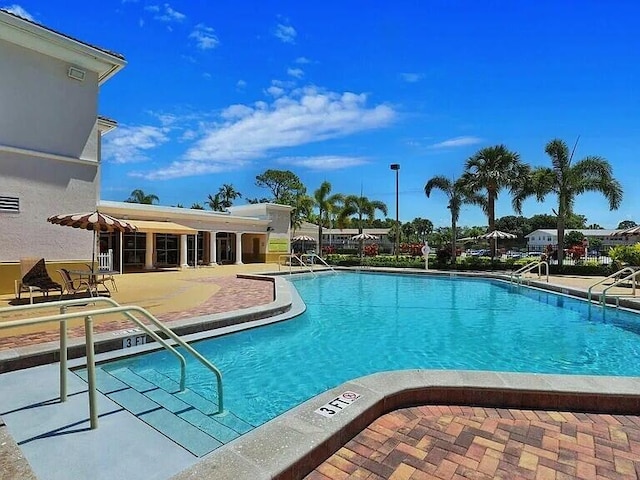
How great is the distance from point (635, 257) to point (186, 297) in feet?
64.5

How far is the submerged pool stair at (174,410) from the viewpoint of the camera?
358 centimetres

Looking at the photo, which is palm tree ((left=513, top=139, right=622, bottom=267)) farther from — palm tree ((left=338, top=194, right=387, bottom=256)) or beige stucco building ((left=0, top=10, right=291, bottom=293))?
beige stucco building ((left=0, top=10, right=291, bottom=293))

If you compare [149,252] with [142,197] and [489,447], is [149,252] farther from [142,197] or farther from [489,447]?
[142,197]

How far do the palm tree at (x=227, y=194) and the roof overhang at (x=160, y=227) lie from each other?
37.7 m

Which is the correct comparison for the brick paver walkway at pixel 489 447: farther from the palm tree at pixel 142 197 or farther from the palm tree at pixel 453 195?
the palm tree at pixel 142 197

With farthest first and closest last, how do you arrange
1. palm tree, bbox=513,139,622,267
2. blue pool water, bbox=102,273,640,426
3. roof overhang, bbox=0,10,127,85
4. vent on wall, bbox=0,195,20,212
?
palm tree, bbox=513,139,622,267 → vent on wall, bbox=0,195,20,212 → roof overhang, bbox=0,10,127,85 → blue pool water, bbox=102,273,640,426

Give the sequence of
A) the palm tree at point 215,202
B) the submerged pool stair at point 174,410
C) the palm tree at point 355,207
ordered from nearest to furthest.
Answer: the submerged pool stair at point 174,410
the palm tree at point 355,207
the palm tree at point 215,202

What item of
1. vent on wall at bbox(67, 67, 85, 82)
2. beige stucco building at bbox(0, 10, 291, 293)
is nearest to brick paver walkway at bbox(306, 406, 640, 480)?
beige stucco building at bbox(0, 10, 291, 293)

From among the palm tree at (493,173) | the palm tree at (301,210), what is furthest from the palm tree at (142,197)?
the palm tree at (493,173)

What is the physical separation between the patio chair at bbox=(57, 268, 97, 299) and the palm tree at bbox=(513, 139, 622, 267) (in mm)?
24210

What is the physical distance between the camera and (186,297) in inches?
484

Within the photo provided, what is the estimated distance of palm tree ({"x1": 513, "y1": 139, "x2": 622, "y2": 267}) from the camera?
23562 mm

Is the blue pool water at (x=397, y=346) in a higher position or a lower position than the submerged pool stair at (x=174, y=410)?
lower

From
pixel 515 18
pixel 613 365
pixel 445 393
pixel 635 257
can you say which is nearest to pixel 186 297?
pixel 445 393
